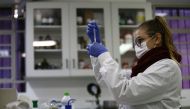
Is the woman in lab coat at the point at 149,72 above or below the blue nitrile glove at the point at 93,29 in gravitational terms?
below

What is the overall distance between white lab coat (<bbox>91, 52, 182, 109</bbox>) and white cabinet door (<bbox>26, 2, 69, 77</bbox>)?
2.20 meters

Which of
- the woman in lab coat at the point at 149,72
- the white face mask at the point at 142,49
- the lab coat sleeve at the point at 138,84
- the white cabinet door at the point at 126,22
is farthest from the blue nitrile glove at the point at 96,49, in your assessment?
the white cabinet door at the point at 126,22

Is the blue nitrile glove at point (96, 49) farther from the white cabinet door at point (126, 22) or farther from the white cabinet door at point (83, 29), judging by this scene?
the white cabinet door at point (126, 22)

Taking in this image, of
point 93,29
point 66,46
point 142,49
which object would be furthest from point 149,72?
point 66,46

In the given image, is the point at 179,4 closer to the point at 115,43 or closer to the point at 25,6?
the point at 115,43

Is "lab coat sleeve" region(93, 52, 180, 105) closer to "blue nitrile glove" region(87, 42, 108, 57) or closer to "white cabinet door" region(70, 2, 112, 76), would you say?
"blue nitrile glove" region(87, 42, 108, 57)

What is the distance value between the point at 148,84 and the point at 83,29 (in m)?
2.52

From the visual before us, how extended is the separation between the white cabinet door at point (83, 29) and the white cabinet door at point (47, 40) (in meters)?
0.08

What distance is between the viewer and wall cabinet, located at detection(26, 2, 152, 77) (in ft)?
12.0

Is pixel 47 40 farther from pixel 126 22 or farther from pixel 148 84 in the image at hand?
pixel 148 84

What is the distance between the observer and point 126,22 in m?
3.96

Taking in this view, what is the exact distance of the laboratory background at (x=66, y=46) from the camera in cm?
366

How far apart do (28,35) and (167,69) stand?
2507 mm

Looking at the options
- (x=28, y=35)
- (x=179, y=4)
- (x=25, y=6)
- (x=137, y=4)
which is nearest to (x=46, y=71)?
(x=28, y=35)
